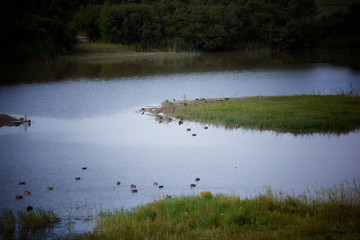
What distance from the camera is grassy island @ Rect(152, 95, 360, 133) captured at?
1438cm

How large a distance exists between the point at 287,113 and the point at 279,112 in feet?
1.08

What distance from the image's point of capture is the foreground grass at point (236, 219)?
6180 mm

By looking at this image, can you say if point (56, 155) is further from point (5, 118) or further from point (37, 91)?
point (37, 91)

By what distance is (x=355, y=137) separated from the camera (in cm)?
1338

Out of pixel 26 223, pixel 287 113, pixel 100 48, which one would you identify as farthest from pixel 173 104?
pixel 100 48

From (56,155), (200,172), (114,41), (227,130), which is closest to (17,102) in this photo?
(56,155)

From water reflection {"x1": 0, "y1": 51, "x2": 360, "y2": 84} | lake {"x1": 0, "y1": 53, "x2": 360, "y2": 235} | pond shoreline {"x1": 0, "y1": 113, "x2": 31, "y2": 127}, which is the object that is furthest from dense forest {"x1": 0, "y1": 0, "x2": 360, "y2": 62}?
pond shoreline {"x1": 0, "y1": 113, "x2": 31, "y2": 127}

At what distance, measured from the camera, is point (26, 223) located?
7.38m

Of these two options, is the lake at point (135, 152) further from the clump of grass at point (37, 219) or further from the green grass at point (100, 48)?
the green grass at point (100, 48)

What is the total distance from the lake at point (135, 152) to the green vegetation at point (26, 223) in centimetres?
28

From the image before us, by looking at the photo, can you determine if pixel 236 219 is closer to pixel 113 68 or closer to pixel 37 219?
pixel 37 219

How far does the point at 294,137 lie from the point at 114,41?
37.7 meters

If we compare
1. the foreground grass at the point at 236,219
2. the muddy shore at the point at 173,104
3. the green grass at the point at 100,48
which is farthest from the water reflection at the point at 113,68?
the foreground grass at the point at 236,219

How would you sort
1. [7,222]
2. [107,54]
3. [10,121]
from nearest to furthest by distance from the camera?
[7,222]
[10,121]
[107,54]
